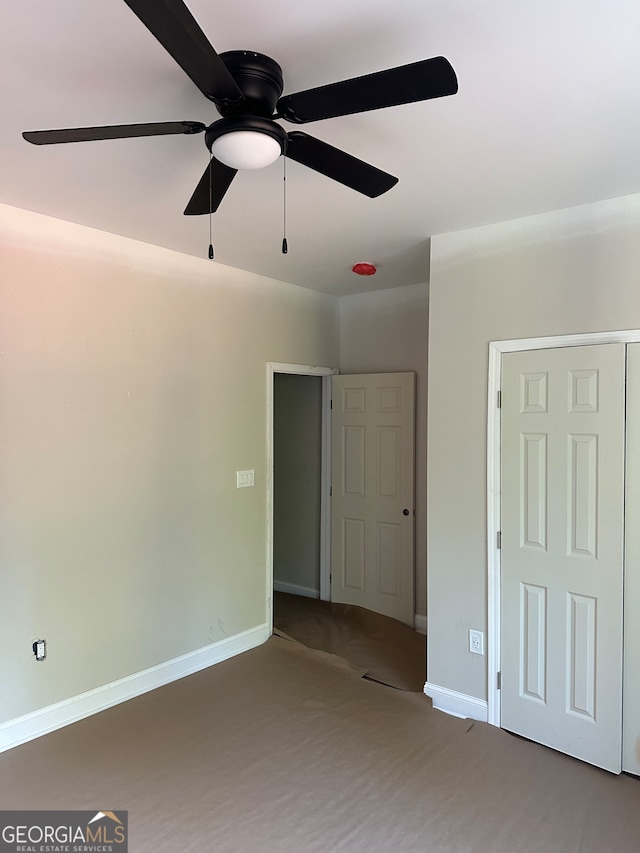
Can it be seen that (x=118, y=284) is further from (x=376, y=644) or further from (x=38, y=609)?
(x=376, y=644)

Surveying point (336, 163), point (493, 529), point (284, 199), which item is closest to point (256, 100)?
point (336, 163)

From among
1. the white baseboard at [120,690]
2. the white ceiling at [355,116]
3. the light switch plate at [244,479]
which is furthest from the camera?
the light switch plate at [244,479]

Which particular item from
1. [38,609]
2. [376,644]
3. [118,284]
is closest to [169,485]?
[38,609]

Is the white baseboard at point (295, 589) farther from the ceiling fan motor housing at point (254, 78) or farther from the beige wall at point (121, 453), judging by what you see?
the ceiling fan motor housing at point (254, 78)

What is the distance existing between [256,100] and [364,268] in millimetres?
2092

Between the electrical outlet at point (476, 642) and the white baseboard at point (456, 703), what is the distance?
0.82 ft

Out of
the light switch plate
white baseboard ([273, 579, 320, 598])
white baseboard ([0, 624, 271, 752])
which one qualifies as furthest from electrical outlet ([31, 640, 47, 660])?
white baseboard ([273, 579, 320, 598])

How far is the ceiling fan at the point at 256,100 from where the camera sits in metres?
1.11

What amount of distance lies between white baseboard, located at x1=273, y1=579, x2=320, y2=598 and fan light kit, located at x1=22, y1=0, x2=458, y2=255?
12.2 feet

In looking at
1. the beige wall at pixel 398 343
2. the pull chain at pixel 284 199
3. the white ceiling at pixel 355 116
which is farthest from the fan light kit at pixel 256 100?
the beige wall at pixel 398 343

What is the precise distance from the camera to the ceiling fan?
1.11 metres

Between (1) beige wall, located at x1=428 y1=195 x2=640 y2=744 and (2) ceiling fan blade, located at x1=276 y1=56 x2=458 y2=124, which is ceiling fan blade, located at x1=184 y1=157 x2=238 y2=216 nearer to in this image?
(2) ceiling fan blade, located at x1=276 y1=56 x2=458 y2=124

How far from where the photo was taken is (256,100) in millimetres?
1467

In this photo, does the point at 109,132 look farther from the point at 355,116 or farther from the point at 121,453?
the point at 121,453
